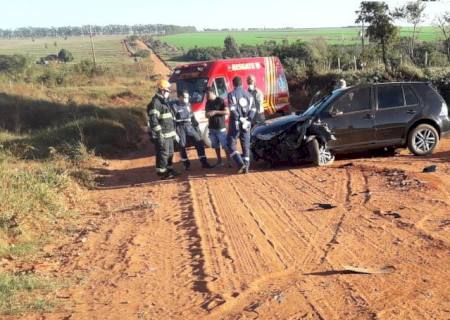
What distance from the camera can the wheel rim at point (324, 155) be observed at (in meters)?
10.6

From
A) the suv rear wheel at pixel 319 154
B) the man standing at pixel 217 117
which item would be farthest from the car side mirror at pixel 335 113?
the man standing at pixel 217 117

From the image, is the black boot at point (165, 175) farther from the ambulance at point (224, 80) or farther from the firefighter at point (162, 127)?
the ambulance at point (224, 80)

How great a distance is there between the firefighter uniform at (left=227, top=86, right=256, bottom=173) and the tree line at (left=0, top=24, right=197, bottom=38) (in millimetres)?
163659

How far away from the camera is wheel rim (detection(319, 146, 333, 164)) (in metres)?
10.6

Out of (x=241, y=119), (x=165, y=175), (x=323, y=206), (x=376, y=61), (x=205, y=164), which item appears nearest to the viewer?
(x=323, y=206)

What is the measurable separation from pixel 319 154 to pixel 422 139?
2291mm

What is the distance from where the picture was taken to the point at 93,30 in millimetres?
183750

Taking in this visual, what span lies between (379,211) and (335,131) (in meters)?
3.75

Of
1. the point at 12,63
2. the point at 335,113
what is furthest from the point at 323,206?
the point at 12,63

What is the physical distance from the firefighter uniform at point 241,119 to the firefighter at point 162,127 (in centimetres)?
127

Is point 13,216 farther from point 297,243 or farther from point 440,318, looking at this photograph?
point 440,318

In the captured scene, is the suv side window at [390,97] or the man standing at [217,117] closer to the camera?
the suv side window at [390,97]

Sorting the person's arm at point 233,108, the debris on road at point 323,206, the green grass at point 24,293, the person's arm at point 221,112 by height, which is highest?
the person's arm at point 233,108

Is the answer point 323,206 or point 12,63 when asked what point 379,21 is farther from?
point 12,63
